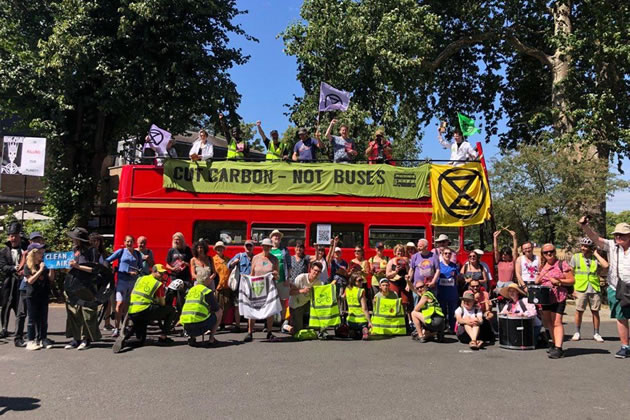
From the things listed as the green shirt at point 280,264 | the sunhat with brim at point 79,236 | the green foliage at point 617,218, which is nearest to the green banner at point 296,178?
the green shirt at point 280,264

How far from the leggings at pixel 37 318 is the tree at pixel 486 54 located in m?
14.4

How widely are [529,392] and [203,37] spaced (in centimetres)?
1701

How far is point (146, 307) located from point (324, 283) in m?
3.39

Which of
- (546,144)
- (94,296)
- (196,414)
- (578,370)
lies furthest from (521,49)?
(196,414)

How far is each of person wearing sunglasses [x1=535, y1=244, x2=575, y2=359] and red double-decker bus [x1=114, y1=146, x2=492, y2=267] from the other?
3052mm

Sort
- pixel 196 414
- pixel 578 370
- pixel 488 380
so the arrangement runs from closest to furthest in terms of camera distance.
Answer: pixel 196 414 < pixel 488 380 < pixel 578 370

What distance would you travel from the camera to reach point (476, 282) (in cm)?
876

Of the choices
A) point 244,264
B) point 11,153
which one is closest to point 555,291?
point 244,264

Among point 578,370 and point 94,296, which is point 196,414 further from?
point 578,370

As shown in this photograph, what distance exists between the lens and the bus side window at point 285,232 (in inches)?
436

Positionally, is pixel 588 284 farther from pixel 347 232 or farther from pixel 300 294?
pixel 300 294

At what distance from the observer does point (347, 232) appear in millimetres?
11125

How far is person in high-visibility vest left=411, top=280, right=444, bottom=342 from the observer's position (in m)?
8.65

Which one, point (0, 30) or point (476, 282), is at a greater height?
point (0, 30)
